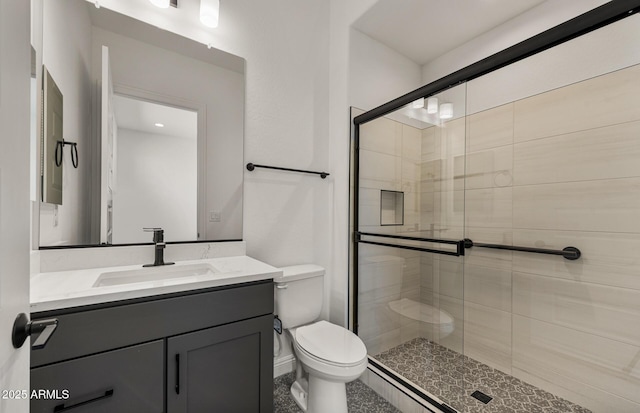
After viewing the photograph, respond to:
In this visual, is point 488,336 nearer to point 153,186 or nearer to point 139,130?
point 153,186

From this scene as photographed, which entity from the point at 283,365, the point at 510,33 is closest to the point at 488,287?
the point at 283,365

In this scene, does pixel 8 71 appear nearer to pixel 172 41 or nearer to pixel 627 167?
pixel 172 41

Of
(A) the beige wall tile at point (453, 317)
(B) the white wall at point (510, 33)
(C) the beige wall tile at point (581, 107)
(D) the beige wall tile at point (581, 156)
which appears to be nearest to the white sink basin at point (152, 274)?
(A) the beige wall tile at point (453, 317)

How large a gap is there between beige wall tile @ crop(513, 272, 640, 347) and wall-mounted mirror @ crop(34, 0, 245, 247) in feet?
6.32

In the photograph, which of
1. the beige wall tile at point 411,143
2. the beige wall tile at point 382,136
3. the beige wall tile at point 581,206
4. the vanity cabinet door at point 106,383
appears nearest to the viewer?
the vanity cabinet door at point 106,383

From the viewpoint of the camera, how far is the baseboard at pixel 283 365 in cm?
186

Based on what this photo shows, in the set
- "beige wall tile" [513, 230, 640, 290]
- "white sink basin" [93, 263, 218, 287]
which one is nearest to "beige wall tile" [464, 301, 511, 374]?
"beige wall tile" [513, 230, 640, 290]

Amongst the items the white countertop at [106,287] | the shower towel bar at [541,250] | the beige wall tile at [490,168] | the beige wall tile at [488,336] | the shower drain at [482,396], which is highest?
the beige wall tile at [490,168]

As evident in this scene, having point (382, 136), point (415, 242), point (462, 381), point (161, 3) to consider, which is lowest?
point (462, 381)

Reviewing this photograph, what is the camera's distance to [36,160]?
114 cm

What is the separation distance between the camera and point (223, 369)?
1.18 m

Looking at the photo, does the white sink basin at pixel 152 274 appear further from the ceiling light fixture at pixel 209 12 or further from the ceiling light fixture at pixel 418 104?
the ceiling light fixture at pixel 418 104

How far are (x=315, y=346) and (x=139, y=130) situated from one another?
58.8 inches

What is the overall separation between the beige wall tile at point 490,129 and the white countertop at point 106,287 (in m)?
1.74
